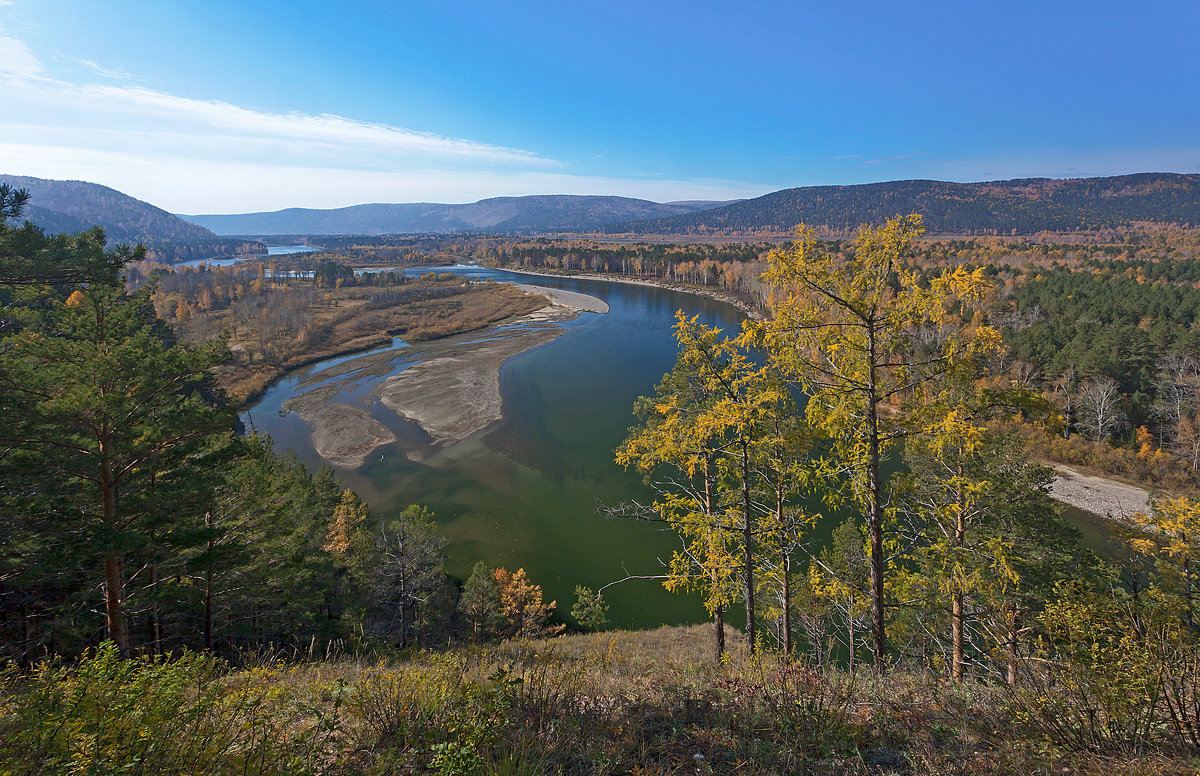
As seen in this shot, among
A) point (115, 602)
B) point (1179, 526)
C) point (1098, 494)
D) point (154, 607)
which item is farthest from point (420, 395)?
point (1098, 494)

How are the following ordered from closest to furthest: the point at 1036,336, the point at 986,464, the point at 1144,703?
the point at 1144,703 → the point at 986,464 → the point at 1036,336

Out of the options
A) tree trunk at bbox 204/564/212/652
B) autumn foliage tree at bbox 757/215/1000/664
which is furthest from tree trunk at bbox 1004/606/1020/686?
tree trunk at bbox 204/564/212/652

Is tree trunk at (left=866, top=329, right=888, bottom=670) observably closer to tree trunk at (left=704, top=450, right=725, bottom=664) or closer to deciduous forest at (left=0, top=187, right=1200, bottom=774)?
deciduous forest at (left=0, top=187, right=1200, bottom=774)

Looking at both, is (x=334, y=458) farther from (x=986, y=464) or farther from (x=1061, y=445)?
(x=1061, y=445)

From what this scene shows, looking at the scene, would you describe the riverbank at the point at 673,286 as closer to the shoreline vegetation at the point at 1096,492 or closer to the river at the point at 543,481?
the river at the point at 543,481

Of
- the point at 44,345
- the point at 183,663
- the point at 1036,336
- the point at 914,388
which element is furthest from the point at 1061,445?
the point at 44,345

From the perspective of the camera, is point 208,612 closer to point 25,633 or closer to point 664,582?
point 25,633
